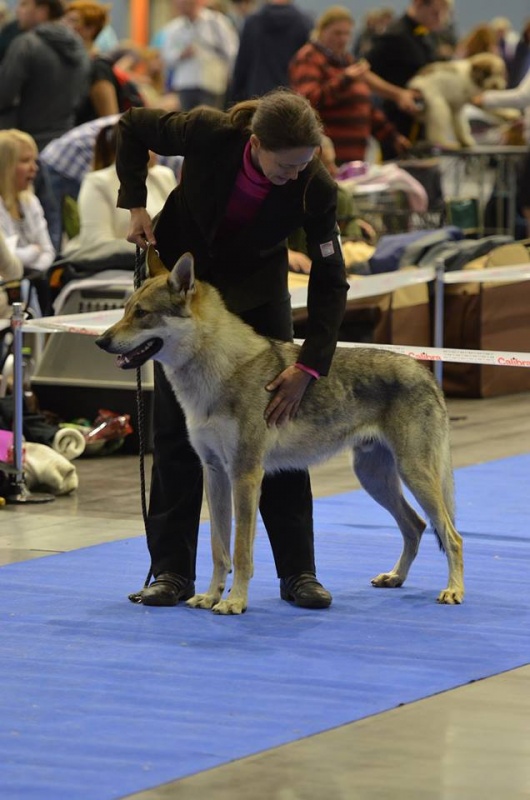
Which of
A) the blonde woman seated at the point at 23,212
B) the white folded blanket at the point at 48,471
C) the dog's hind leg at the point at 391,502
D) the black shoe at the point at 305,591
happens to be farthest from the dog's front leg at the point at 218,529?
the blonde woman seated at the point at 23,212

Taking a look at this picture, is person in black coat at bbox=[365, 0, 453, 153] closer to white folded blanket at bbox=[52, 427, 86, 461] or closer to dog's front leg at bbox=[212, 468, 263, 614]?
white folded blanket at bbox=[52, 427, 86, 461]

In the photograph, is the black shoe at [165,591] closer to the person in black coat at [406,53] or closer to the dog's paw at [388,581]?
the dog's paw at [388,581]

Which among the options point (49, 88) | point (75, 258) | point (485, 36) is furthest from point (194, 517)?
point (485, 36)

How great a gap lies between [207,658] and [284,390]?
2.88 ft

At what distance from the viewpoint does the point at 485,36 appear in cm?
1644

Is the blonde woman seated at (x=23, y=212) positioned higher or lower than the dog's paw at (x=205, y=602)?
higher

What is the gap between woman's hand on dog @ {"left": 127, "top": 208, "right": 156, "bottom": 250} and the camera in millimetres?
4844

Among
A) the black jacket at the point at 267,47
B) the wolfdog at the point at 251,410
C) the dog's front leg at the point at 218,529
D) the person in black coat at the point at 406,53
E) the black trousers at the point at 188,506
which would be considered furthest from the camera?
the person in black coat at the point at 406,53

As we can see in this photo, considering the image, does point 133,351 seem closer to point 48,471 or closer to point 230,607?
point 230,607

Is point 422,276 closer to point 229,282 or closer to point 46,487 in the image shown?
point 46,487

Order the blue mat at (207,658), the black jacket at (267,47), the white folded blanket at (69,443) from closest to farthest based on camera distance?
the blue mat at (207,658)
the white folded blanket at (69,443)
the black jacket at (267,47)

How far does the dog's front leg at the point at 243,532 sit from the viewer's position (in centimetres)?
483

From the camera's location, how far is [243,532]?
4859 mm

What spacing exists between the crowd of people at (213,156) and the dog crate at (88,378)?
14.0 inches
